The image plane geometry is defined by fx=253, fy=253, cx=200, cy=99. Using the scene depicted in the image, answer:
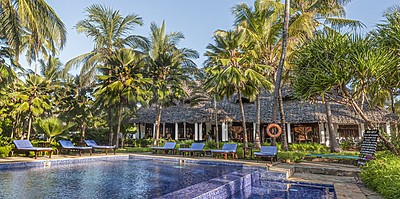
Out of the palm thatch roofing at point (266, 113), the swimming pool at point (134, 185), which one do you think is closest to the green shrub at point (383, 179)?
the swimming pool at point (134, 185)

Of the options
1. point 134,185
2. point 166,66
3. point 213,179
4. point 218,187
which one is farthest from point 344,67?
point 166,66

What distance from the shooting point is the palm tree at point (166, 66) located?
17031 mm

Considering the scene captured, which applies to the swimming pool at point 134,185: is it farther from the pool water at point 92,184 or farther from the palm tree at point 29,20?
the palm tree at point 29,20

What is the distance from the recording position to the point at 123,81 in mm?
16031

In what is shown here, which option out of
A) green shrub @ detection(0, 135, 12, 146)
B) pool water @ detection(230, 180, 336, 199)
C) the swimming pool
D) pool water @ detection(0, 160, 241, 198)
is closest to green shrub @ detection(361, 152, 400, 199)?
pool water @ detection(230, 180, 336, 199)

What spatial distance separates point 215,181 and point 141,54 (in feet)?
42.6

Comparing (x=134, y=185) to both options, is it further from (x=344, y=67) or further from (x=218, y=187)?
(x=344, y=67)

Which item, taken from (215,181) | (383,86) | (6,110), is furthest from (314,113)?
(6,110)

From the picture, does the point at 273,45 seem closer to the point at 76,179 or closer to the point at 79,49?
the point at 76,179

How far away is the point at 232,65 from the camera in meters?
12.2

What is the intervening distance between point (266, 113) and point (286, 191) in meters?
13.4

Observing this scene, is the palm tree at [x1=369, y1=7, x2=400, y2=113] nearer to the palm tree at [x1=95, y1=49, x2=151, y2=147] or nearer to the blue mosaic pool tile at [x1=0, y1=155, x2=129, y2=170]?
the blue mosaic pool tile at [x1=0, y1=155, x2=129, y2=170]

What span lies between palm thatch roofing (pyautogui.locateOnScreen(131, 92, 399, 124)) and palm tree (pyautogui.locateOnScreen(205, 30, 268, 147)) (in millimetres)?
5590

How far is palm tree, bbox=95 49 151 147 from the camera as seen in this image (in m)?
15.5
